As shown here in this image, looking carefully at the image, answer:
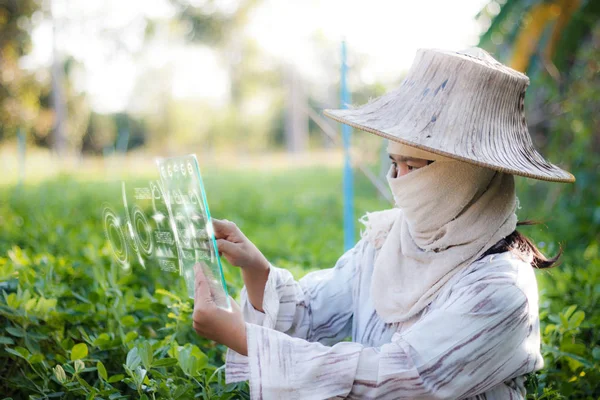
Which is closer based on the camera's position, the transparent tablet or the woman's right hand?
the transparent tablet

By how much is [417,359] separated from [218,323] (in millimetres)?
431

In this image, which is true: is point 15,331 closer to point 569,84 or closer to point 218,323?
point 218,323

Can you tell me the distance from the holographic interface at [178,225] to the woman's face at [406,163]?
0.51m

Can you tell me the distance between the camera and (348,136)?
11.6 feet

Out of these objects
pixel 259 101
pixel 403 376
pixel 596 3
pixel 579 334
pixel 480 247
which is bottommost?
A: pixel 259 101

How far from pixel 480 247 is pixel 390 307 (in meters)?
0.27

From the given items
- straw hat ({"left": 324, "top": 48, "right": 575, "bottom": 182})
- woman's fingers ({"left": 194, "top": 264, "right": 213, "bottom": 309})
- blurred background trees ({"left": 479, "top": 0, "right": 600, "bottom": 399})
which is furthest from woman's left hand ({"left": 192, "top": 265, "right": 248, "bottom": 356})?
blurred background trees ({"left": 479, "top": 0, "right": 600, "bottom": 399})

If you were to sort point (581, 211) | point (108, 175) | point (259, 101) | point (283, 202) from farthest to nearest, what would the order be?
point (259, 101), point (108, 175), point (283, 202), point (581, 211)

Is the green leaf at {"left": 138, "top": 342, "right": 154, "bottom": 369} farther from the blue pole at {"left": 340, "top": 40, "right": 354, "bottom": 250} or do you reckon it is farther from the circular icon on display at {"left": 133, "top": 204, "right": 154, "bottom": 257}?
the blue pole at {"left": 340, "top": 40, "right": 354, "bottom": 250}

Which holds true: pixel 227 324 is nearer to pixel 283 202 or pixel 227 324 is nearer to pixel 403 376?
pixel 403 376

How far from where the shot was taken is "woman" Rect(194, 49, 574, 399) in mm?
1364

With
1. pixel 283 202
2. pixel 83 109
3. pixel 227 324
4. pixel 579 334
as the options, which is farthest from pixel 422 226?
pixel 83 109

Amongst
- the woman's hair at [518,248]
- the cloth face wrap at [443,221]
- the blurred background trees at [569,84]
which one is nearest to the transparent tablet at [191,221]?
the cloth face wrap at [443,221]

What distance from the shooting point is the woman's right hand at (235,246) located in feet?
5.34
